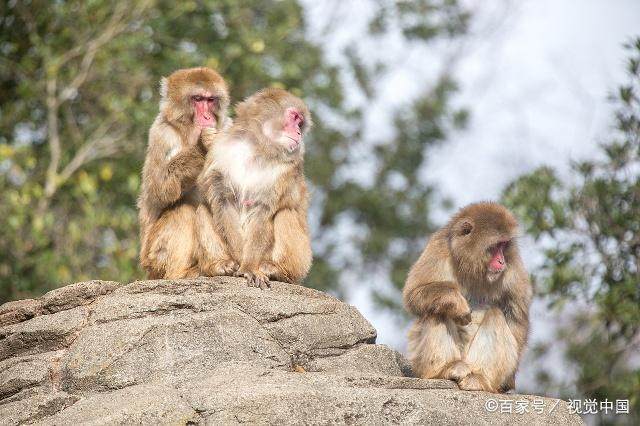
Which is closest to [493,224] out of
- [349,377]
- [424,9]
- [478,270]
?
[478,270]

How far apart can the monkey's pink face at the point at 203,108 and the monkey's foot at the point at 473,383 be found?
248 cm

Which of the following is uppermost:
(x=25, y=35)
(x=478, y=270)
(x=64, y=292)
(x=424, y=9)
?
(x=424, y=9)

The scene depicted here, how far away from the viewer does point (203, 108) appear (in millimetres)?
7680

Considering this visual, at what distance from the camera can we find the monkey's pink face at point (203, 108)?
7.67 meters

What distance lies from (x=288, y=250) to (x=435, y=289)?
107 centimetres

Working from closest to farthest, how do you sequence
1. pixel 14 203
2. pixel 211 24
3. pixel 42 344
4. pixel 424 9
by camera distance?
pixel 42 344, pixel 14 203, pixel 211 24, pixel 424 9

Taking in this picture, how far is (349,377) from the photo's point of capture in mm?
6227

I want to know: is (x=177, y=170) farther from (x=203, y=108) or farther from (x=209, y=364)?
(x=209, y=364)

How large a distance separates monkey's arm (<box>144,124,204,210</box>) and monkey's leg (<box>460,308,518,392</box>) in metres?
2.17

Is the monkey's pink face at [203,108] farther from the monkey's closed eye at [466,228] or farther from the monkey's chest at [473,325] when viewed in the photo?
the monkey's chest at [473,325]

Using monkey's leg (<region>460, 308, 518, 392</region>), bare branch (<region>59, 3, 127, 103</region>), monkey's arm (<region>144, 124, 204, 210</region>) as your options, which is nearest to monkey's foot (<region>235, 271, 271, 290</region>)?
monkey's arm (<region>144, 124, 204, 210</region>)

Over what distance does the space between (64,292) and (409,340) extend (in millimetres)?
2247

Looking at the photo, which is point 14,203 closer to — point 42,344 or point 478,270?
point 42,344

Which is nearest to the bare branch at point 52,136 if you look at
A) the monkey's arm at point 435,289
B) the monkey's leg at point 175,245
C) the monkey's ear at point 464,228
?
the monkey's leg at point 175,245
